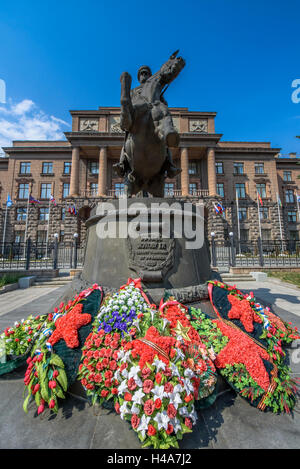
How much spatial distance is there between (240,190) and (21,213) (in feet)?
109

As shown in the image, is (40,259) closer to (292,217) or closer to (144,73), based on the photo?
(144,73)

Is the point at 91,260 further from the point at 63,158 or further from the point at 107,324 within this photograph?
the point at 63,158

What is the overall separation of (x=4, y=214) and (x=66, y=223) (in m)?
11.8

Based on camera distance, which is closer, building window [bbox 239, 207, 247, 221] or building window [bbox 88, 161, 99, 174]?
building window [bbox 239, 207, 247, 221]

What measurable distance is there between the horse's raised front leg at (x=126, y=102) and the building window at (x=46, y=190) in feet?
107

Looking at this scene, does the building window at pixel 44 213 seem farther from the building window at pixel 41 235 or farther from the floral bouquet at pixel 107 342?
the floral bouquet at pixel 107 342

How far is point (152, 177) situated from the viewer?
523 cm

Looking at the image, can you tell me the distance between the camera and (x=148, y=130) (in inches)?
163

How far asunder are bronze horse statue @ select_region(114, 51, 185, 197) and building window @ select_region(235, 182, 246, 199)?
3113 centimetres

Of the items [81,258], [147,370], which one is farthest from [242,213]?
[147,370]

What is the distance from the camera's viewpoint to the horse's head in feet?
14.5

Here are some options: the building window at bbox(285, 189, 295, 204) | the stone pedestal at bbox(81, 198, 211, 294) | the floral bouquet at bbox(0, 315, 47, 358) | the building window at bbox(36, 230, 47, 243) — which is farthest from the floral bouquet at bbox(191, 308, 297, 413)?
the building window at bbox(285, 189, 295, 204)

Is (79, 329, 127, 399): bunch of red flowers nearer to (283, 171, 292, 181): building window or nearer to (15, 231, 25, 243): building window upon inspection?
(15, 231, 25, 243): building window

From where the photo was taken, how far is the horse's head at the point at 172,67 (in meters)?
4.41
